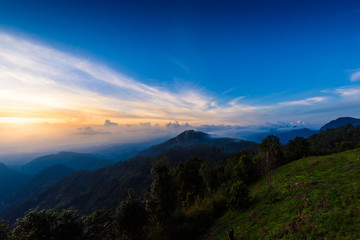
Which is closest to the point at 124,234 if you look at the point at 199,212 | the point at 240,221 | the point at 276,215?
the point at 199,212

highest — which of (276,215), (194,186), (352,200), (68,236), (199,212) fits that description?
(352,200)

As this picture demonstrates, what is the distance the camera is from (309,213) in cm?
1291

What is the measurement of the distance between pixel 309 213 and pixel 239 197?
9.72 meters

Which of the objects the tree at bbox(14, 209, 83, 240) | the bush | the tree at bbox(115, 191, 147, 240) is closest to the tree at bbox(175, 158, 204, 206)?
the bush

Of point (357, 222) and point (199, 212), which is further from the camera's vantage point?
point (199, 212)

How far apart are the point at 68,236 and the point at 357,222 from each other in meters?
23.6

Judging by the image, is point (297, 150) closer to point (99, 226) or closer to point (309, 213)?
point (309, 213)

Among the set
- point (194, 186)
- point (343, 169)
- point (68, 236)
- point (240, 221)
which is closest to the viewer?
point (68, 236)

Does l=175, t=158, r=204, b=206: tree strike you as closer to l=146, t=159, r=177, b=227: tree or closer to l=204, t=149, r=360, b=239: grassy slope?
l=146, t=159, r=177, b=227: tree

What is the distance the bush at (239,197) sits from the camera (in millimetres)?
21453

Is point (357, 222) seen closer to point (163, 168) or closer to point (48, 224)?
point (163, 168)

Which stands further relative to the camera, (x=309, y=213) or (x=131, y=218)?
(x=131, y=218)

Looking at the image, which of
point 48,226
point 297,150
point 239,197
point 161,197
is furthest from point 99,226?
point 297,150

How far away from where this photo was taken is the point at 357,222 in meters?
10.1
